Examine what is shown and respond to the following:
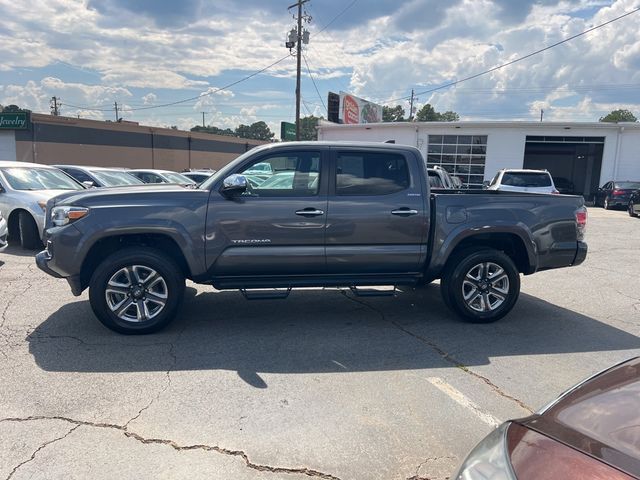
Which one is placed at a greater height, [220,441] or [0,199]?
[0,199]

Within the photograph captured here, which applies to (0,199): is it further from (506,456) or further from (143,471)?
(506,456)

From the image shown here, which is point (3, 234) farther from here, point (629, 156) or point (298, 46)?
point (629, 156)

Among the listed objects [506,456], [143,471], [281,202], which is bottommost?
[143,471]

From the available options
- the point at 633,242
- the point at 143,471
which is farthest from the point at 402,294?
the point at 633,242

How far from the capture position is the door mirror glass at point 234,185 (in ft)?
15.8

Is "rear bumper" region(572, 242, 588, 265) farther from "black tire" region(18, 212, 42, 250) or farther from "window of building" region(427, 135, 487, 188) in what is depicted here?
"window of building" region(427, 135, 487, 188)

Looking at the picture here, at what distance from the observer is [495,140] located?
29.6m

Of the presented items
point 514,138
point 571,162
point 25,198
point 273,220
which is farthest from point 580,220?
point 571,162

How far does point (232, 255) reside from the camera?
505 cm

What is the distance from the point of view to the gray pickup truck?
489 centimetres

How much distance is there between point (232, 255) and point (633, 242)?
11.8 m

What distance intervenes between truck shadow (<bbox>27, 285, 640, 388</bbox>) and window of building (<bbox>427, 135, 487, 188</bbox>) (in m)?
25.4

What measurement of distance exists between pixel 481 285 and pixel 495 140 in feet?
86.5

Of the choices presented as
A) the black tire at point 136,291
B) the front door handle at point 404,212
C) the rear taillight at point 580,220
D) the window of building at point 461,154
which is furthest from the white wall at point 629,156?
the black tire at point 136,291
